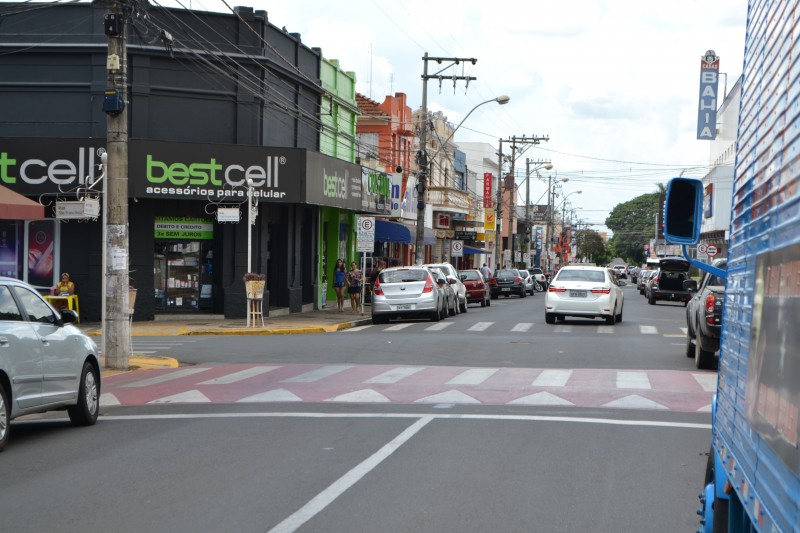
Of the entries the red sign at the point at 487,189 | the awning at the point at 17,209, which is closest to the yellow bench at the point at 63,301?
the awning at the point at 17,209

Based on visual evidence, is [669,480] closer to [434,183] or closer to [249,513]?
[249,513]

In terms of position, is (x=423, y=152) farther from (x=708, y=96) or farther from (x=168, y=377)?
(x=168, y=377)

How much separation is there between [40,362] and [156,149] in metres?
18.8

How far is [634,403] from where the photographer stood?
44.4 ft

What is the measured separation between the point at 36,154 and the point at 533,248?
10366 cm

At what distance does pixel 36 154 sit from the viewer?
2844 centimetres

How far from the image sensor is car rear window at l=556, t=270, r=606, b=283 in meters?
29.4

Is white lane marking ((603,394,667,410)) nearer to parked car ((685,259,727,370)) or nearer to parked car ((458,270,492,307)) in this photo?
parked car ((685,259,727,370))

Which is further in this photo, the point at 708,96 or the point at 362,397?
the point at 708,96

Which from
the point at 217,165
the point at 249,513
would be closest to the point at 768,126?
the point at 249,513

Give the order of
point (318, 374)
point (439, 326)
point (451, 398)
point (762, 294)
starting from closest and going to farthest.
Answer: point (762, 294) → point (451, 398) → point (318, 374) → point (439, 326)

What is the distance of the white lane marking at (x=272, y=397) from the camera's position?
13.8 metres

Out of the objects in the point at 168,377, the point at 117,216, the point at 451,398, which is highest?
the point at 117,216

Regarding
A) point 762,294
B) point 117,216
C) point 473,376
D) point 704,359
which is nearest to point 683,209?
point 762,294
